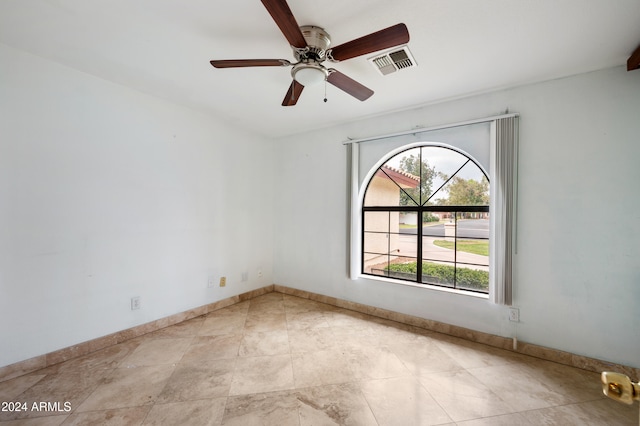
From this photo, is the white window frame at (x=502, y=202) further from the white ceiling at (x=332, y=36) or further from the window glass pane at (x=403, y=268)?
the window glass pane at (x=403, y=268)

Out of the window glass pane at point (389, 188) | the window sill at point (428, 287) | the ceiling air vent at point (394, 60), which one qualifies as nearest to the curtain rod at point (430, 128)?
the window glass pane at point (389, 188)

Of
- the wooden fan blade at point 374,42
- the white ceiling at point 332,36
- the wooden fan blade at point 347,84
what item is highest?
the white ceiling at point 332,36

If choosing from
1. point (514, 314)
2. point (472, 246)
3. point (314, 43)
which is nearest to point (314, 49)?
point (314, 43)

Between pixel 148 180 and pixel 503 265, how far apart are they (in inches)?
156

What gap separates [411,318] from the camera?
3104 mm

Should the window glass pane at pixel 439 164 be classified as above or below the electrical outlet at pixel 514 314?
above

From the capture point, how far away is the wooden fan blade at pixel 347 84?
1.94 metres

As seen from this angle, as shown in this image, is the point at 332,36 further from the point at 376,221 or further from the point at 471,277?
the point at 471,277

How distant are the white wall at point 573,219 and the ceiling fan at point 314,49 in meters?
1.74

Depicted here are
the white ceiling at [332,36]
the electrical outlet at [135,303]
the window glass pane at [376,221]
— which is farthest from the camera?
the window glass pane at [376,221]

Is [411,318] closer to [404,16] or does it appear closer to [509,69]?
[509,69]

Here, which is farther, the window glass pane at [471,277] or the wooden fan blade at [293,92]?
the window glass pane at [471,277]

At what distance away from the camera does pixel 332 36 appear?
1897mm

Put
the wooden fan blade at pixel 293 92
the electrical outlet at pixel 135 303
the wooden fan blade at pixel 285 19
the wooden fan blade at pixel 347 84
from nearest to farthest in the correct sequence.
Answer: the wooden fan blade at pixel 285 19, the wooden fan blade at pixel 347 84, the wooden fan blade at pixel 293 92, the electrical outlet at pixel 135 303
